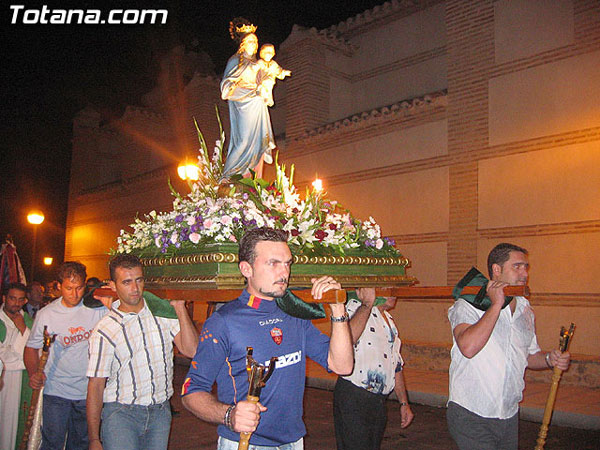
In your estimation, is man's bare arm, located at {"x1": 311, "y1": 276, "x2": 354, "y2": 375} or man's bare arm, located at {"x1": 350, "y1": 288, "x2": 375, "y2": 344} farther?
man's bare arm, located at {"x1": 350, "y1": 288, "x2": 375, "y2": 344}

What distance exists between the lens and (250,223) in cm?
374

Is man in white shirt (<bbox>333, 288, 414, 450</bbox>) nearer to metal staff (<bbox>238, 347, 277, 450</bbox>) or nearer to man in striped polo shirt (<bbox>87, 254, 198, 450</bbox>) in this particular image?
man in striped polo shirt (<bbox>87, 254, 198, 450</bbox>)

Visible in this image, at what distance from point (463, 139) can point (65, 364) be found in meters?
10.1

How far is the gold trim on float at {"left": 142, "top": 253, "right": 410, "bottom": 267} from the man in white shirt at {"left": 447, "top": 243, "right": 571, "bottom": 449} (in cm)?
59

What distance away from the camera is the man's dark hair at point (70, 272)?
5.39 metres

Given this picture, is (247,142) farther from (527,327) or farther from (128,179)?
(128,179)

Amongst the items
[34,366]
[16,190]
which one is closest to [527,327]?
[34,366]

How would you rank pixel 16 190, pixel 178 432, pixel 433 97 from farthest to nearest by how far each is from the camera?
pixel 16 190 < pixel 433 97 < pixel 178 432

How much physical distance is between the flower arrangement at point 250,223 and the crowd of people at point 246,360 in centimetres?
34

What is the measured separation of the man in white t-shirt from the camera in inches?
193

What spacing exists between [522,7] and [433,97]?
2571 mm

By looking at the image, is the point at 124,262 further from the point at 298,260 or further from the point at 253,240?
the point at 253,240

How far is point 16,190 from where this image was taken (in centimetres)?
2745

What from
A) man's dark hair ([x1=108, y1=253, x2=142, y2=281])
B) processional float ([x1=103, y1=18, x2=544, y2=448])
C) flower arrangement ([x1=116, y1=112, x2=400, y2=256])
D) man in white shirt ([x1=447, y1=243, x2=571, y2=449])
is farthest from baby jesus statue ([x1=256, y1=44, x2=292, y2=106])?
man in white shirt ([x1=447, y1=243, x2=571, y2=449])
